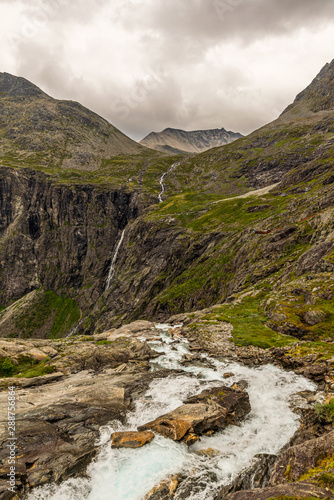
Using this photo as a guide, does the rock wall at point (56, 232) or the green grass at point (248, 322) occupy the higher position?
the rock wall at point (56, 232)

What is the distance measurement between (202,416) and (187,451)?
2393 mm

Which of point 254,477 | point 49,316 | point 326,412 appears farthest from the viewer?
point 49,316

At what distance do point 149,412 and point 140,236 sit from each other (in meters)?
108

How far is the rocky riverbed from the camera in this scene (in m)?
11.2

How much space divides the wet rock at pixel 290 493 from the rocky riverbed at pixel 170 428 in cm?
6

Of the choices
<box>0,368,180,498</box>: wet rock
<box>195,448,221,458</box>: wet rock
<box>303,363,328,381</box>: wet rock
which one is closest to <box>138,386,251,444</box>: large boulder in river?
<box>195,448,221,458</box>: wet rock

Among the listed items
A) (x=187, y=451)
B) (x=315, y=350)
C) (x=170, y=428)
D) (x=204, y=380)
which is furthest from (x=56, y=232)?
(x=187, y=451)

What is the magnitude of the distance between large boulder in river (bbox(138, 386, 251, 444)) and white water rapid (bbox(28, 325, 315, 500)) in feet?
1.48

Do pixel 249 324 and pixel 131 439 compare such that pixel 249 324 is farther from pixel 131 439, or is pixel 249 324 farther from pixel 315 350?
pixel 131 439

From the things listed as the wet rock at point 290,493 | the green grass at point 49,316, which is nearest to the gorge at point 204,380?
the wet rock at point 290,493

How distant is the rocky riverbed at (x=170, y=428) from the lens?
11.2 m

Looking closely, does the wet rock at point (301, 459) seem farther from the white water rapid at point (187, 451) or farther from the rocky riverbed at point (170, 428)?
the white water rapid at point (187, 451)

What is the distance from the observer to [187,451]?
13.7m

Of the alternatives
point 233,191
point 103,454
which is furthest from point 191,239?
point 233,191
